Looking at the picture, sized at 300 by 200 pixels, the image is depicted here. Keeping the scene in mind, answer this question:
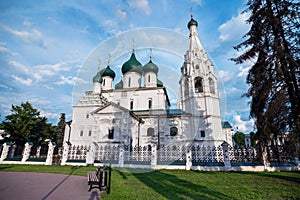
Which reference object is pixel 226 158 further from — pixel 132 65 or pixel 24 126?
pixel 24 126

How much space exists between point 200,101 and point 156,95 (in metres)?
7.00

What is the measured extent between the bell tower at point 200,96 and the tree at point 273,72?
40.4 feet

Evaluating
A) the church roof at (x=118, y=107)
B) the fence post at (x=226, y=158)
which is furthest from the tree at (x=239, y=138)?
the fence post at (x=226, y=158)

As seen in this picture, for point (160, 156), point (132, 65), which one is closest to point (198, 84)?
point (132, 65)

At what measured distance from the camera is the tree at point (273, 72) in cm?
673

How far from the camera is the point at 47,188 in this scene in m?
5.93

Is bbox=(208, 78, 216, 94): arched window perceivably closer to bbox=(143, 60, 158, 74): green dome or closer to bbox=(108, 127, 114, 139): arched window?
bbox=(143, 60, 158, 74): green dome

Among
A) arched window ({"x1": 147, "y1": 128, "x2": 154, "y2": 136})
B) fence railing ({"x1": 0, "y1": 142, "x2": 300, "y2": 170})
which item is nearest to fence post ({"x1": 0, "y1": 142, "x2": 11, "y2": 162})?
fence railing ({"x1": 0, "y1": 142, "x2": 300, "y2": 170})

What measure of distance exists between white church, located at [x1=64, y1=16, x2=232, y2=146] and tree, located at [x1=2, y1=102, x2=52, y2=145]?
5.49m

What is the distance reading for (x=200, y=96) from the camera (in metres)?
22.2

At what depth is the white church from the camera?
62.7 feet

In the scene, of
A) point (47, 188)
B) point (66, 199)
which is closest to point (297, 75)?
point (66, 199)

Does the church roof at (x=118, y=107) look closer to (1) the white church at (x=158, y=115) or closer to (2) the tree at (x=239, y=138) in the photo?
(1) the white church at (x=158, y=115)

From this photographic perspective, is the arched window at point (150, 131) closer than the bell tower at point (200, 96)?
No
